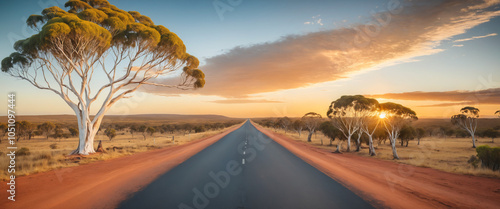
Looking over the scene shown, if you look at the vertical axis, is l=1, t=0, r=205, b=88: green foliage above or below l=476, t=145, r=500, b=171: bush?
above

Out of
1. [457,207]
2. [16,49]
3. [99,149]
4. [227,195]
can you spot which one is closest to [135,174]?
[227,195]

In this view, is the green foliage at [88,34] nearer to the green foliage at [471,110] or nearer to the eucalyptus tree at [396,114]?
the eucalyptus tree at [396,114]

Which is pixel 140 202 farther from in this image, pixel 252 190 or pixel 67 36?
pixel 67 36

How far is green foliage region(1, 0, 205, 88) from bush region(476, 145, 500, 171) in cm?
2292

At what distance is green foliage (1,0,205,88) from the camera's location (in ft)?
45.1

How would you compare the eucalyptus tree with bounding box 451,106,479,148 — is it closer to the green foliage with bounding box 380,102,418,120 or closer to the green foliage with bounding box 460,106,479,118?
the green foliage with bounding box 460,106,479,118

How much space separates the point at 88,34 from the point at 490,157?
25.3m

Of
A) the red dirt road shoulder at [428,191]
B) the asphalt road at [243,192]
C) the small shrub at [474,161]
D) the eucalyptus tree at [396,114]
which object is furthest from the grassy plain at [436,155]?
the asphalt road at [243,192]

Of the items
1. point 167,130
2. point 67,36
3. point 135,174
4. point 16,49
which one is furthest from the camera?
point 167,130

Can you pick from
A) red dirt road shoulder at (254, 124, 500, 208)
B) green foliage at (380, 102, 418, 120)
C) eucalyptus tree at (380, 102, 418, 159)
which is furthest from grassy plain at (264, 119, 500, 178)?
green foliage at (380, 102, 418, 120)

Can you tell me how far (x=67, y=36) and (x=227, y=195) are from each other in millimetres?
15040

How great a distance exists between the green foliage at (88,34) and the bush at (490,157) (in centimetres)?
2292

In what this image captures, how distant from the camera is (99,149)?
17.4 meters

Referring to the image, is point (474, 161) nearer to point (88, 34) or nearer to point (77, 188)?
point (77, 188)
